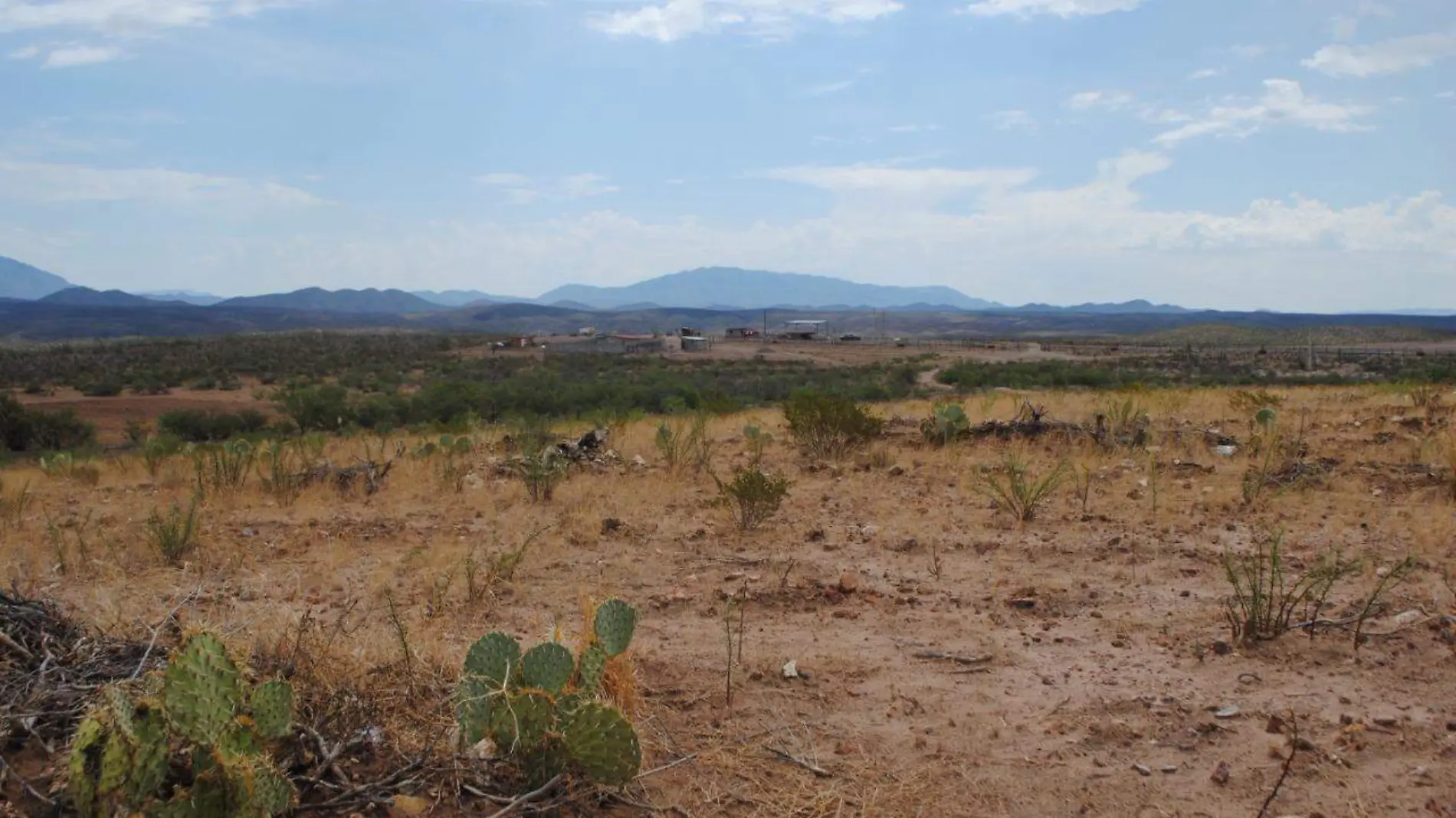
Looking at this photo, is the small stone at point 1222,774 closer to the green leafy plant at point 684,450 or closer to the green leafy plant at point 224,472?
the green leafy plant at point 684,450

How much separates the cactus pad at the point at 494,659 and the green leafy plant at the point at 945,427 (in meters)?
7.82

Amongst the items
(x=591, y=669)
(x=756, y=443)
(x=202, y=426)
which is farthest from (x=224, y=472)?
(x=202, y=426)

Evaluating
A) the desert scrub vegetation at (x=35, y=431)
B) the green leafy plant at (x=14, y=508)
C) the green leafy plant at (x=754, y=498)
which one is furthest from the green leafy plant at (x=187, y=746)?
the desert scrub vegetation at (x=35, y=431)

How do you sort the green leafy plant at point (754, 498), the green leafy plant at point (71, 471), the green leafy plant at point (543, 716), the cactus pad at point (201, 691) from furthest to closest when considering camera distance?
1. the green leafy plant at point (71, 471)
2. the green leafy plant at point (754, 498)
3. the green leafy plant at point (543, 716)
4. the cactus pad at point (201, 691)

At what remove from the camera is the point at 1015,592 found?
576 centimetres

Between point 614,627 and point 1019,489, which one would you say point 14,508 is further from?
point 1019,489

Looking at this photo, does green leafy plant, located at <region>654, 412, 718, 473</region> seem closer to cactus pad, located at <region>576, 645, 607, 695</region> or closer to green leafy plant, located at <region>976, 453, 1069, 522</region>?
green leafy plant, located at <region>976, 453, 1069, 522</region>

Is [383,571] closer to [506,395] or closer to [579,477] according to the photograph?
Answer: [579,477]

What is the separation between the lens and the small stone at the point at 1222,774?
359 cm

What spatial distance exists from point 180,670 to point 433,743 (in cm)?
93

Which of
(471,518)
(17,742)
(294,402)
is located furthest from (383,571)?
(294,402)

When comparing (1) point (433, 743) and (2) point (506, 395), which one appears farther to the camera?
(2) point (506, 395)

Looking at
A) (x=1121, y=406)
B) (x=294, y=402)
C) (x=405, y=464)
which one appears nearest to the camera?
(x=405, y=464)

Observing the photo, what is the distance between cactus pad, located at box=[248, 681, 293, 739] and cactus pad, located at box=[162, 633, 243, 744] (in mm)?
65
